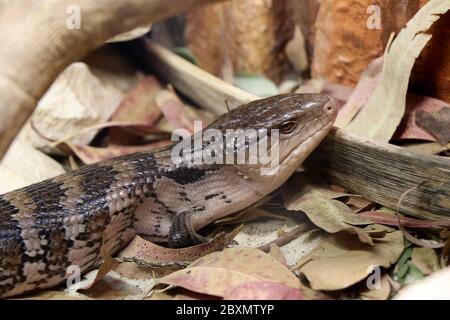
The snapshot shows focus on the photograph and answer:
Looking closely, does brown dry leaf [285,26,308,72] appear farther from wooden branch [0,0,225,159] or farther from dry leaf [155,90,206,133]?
wooden branch [0,0,225,159]

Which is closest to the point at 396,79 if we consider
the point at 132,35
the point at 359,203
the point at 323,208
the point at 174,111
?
the point at 359,203

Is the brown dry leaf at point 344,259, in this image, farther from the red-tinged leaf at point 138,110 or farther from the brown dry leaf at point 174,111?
the red-tinged leaf at point 138,110

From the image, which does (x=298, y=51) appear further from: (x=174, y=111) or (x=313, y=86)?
(x=174, y=111)

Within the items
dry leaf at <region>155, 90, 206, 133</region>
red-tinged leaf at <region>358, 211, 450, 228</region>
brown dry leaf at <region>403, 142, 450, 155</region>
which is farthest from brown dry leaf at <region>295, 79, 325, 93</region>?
red-tinged leaf at <region>358, 211, 450, 228</region>

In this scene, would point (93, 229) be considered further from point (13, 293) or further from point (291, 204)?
point (291, 204)
